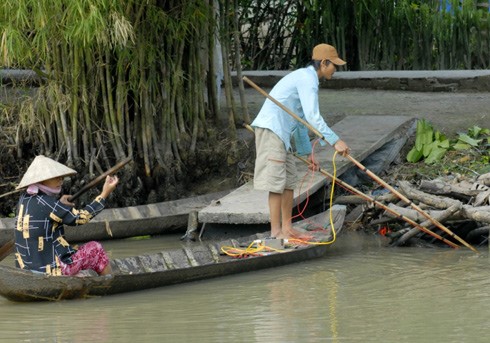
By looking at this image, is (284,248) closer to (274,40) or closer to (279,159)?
(279,159)

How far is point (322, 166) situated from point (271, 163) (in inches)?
63.8

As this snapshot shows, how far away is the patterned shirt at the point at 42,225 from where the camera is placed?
7387mm

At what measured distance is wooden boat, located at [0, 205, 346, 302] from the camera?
7.18 meters

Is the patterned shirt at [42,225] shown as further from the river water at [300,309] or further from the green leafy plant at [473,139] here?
the green leafy plant at [473,139]

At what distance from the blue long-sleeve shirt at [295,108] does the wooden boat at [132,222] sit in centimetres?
168

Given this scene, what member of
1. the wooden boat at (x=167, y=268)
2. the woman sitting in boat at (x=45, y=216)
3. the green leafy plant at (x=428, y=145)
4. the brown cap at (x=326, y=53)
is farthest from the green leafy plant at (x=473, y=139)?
the woman sitting in boat at (x=45, y=216)

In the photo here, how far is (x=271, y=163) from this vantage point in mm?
8930

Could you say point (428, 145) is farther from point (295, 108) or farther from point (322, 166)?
point (295, 108)

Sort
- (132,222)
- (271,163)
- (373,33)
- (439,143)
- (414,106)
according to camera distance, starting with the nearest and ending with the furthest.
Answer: (271,163) < (132,222) < (439,143) < (414,106) < (373,33)

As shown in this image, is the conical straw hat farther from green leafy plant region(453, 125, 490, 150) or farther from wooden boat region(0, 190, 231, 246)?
green leafy plant region(453, 125, 490, 150)

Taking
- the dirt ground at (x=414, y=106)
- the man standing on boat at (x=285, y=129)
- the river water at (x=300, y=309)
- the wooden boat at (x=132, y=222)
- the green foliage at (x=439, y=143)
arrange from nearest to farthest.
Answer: the river water at (x=300, y=309) → the man standing on boat at (x=285, y=129) → the wooden boat at (x=132, y=222) → the green foliage at (x=439, y=143) → the dirt ground at (x=414, y=106)

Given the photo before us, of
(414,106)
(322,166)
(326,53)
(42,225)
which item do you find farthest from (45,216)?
(414,106)

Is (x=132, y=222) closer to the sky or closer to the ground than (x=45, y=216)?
closer to the ground

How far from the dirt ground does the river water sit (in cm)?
327
